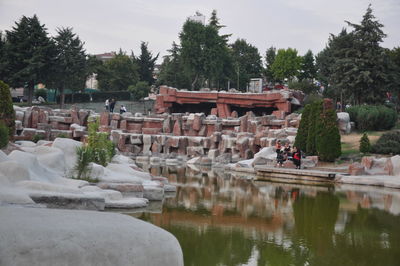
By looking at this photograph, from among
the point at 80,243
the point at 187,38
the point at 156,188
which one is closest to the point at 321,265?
the point at 80,243

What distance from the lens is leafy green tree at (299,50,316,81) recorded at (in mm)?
67562

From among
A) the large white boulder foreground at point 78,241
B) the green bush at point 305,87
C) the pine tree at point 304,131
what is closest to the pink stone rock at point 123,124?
the pine tree at point 304,131

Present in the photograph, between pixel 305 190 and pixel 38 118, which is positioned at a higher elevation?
pixel 38 118

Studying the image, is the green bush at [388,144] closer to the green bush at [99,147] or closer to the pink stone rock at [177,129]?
the green bush at [99,147]

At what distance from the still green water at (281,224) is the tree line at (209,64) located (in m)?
22.0

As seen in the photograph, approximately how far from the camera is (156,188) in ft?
45.9

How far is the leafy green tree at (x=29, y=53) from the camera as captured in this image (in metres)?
44.4

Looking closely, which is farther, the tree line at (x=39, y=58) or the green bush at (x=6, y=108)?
the tree line at (x=39, y=58)

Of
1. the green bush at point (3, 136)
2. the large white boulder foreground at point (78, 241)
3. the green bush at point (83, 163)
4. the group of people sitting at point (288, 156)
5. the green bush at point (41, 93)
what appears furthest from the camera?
the green bush at point (41, 93)

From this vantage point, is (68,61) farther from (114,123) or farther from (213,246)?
(213,246)

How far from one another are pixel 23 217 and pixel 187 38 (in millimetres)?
58241

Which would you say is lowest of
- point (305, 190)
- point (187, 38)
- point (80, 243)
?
point (305, 190)

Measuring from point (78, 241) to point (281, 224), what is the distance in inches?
305

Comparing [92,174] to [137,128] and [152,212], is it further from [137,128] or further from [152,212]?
[137,128]
